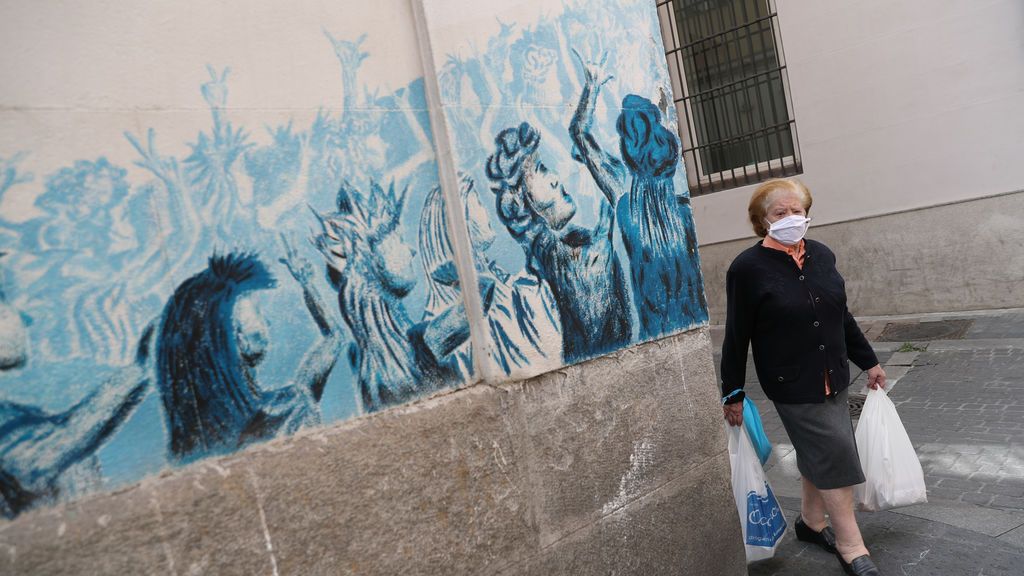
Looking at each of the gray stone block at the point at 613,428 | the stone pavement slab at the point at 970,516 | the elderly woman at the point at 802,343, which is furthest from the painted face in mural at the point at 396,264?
the stone pavement slab at the point at 970,516

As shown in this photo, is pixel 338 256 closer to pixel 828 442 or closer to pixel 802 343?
pixel 802 343

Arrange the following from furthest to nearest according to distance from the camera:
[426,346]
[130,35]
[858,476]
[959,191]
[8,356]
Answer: [959,191] → [858,476] → [426,346] → [130,35] → [8,356]

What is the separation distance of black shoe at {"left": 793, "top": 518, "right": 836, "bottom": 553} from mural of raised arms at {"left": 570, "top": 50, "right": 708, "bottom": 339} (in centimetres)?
119

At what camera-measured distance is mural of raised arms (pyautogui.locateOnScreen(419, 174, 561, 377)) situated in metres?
2.85

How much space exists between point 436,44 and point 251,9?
63cm

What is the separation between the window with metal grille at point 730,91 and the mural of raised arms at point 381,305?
8.56m

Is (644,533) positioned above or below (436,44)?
below

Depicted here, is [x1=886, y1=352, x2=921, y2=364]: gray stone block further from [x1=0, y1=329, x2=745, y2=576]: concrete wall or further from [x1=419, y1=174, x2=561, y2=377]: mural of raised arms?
[x1=419, y1=174, x2=561, y2=377]: mural of raised arms

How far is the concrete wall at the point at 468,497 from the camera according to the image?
209 cm

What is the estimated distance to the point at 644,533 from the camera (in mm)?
3309

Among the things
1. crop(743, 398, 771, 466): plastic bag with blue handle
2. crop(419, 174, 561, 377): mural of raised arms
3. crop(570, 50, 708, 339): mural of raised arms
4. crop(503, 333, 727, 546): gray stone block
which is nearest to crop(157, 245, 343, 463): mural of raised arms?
crop(419, 174, 561, 377): mural of raised arms

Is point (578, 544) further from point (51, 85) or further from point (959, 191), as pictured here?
point (959, 191)

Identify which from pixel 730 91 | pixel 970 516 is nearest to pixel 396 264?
pixel 970 516

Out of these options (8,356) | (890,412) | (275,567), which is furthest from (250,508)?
(890,412)
